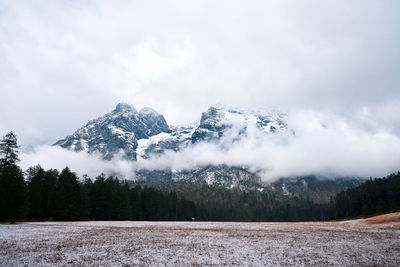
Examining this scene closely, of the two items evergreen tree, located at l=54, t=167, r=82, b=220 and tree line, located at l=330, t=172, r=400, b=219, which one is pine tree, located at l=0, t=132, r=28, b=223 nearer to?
evergreen tree, located at l=54, t=167, r=82, b=220

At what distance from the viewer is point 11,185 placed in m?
55.7

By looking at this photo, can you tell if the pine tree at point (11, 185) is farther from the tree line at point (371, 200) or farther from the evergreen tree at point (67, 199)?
the tree line at point (371, 200)

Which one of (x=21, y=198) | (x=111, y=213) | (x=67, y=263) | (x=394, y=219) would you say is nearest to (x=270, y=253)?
(x=67, y=263)

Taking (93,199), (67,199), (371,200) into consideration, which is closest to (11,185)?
(67,199)

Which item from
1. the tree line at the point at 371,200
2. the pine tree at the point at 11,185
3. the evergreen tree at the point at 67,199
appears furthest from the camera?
the tree line at the point at 371,200

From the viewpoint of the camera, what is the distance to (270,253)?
2202 centimetres

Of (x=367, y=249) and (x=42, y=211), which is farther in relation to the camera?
(x=42, y=211)

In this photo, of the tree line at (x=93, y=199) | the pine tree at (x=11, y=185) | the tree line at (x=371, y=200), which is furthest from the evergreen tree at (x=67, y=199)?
the tree line at (x=371, y=200)

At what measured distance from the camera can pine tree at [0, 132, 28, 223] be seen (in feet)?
180

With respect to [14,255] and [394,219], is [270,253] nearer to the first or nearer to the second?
[14,255]

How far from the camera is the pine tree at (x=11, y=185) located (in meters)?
54.9

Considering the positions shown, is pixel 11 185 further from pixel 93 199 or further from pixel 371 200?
pixel 371 200

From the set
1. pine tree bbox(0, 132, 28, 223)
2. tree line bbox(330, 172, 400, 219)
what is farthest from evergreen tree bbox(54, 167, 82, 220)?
tree line bbox(330, 172, 400, 219)

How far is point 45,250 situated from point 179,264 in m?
11.6
